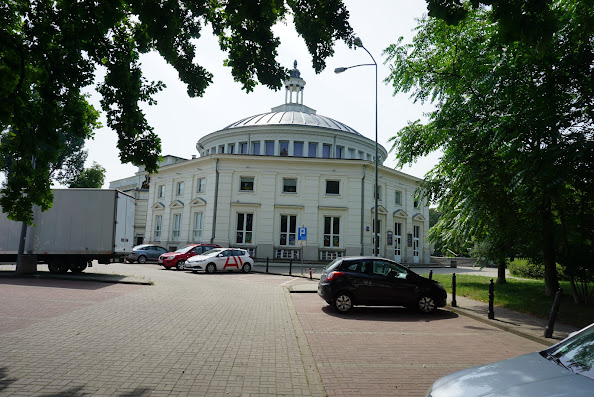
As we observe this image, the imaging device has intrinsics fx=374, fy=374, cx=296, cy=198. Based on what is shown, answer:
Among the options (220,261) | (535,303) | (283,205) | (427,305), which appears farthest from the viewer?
(283,205)

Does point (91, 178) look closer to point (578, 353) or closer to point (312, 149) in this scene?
point (312, 149)

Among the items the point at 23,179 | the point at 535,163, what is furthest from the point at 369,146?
the point at 23,179

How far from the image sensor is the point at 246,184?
33.7 metres

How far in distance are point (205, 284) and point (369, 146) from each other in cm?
3030

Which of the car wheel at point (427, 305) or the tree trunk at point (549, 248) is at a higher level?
the tree trunk at point (549, 248)

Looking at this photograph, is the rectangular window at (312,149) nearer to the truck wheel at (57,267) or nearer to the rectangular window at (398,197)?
the rectangular window at (398,197)

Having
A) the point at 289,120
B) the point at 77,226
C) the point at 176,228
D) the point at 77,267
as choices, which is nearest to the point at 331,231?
the point at 289,120

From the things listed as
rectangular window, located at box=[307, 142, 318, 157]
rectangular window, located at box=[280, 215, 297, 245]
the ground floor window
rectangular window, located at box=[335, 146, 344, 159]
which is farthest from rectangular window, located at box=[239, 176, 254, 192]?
the ground floor window

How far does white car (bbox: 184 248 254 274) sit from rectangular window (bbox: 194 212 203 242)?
36.2 ft

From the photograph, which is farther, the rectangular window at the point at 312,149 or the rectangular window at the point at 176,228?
the rectangular window at the point at 312,149

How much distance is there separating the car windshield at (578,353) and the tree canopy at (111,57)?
17.5 feet

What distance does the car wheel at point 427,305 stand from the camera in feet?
35.1

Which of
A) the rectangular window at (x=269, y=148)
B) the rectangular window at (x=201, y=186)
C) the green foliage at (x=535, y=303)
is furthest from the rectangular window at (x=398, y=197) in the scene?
the green foliage at (x=535, y=303)

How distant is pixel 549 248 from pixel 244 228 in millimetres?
24349
